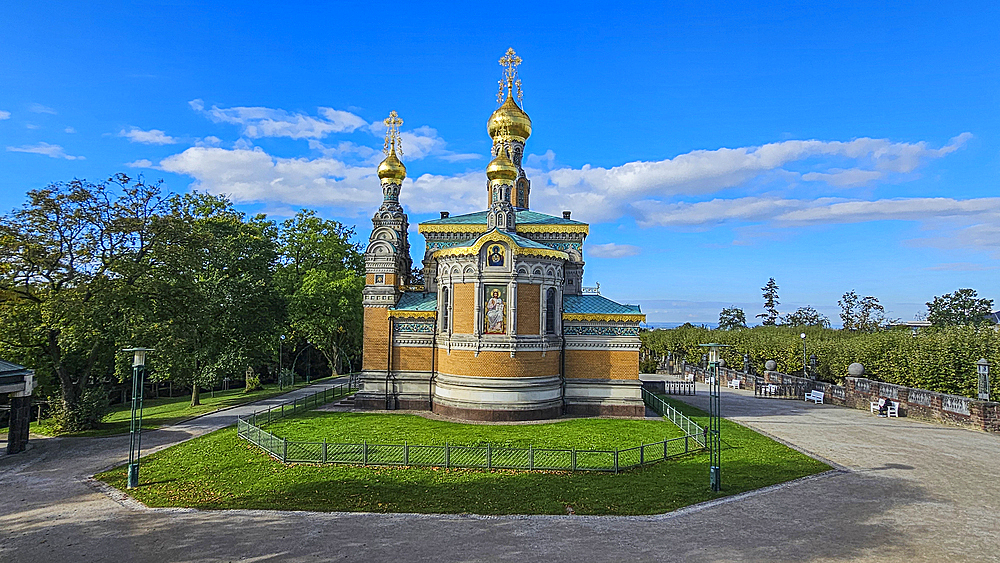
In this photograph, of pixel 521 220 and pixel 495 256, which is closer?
pixel 495 256

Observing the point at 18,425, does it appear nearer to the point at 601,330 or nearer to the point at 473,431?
the point at 473,431

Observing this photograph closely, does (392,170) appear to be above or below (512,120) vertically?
below

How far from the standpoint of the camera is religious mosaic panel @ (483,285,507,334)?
2388 cm

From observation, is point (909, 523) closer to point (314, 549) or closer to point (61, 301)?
point (314, 549)

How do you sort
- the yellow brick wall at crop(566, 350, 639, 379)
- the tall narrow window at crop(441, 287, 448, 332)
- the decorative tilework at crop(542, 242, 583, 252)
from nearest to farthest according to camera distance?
the yellow brick wall at crop(566, 350, 639, 379), the tall narrow window at crop(441, 287, 448, 332), the decorative tilework at crop(542, 242, 583, 252)

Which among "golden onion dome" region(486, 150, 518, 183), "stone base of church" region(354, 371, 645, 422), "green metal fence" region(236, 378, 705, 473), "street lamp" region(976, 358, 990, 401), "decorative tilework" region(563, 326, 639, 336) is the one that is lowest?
"green metal fence" region(236, 378, 705, 473)

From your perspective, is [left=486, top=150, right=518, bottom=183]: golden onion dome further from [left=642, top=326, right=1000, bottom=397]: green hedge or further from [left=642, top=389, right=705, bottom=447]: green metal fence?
[left=642, top=326, right=1000, bottom=397]: green hedge

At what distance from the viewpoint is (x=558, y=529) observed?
11.7 metres

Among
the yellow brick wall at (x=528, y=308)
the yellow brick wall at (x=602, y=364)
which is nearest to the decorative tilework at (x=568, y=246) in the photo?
the yellow brick wall at (x=528, y=308)

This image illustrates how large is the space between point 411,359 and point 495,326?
17.3 ft

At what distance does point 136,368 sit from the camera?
14.7 metres

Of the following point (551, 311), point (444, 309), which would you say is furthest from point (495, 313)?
point (444, 309)

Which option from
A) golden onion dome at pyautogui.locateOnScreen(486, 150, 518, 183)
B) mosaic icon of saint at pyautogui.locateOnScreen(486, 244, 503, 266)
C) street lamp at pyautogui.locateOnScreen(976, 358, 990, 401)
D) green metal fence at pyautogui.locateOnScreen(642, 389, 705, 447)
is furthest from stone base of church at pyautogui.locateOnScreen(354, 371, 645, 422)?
street lamp at pyautogui.locateOnScreen(976, 358, 990, 401)

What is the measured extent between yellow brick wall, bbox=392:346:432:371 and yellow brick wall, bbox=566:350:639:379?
657 centimetres
